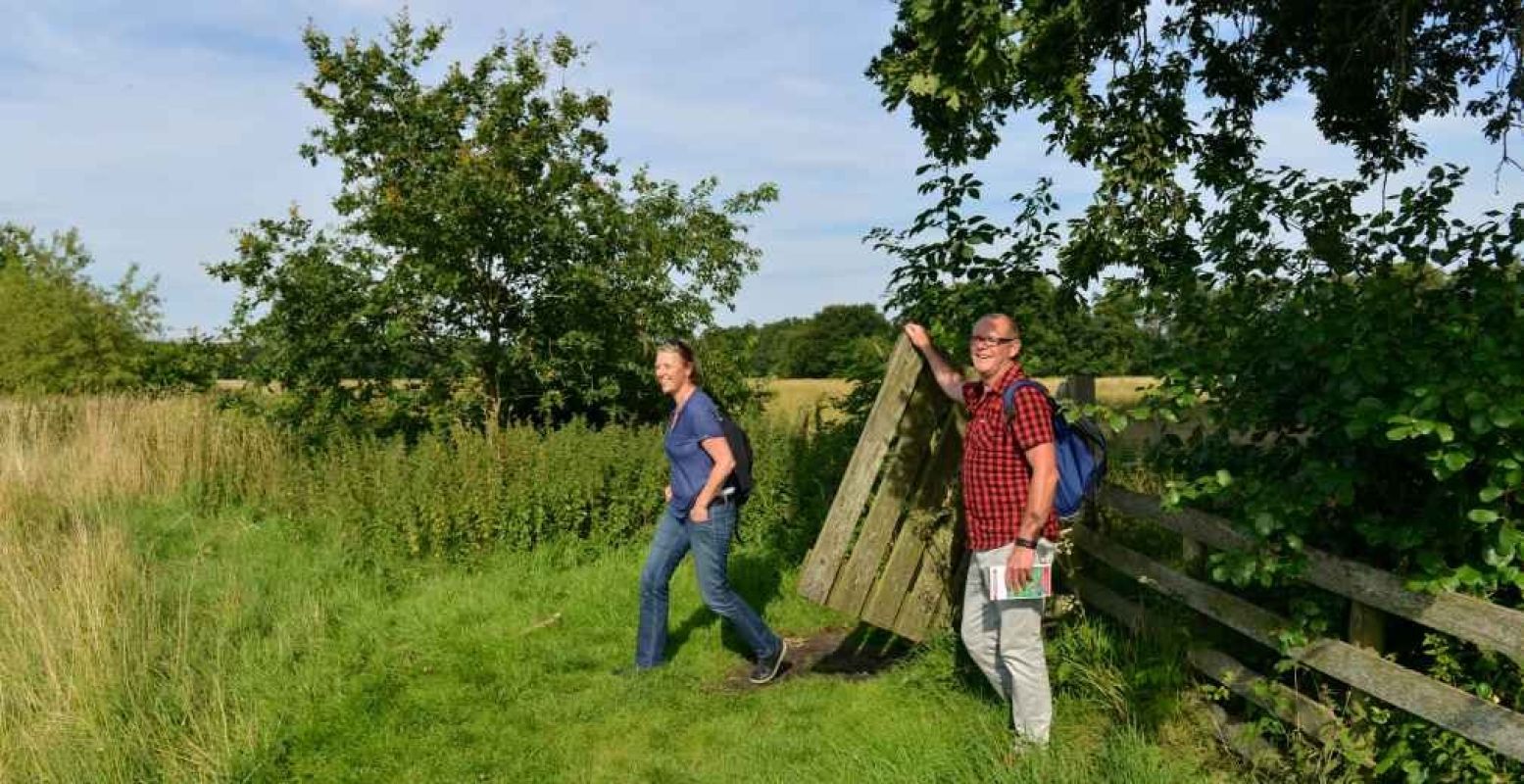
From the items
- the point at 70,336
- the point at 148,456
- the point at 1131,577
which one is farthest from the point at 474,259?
the point at 70,336

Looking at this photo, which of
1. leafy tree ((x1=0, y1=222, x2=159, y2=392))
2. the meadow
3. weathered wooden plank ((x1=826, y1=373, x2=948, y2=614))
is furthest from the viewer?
leafy tree ((x1=0, y1=222, x2=159, y2=392))

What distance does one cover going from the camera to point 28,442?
11984mm

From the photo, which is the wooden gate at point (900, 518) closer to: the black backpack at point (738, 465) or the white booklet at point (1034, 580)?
the black backpack at point (738, 465)

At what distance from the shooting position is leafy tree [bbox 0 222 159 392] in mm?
17703

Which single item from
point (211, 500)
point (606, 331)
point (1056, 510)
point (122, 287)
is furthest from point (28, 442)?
point (1056, 510)

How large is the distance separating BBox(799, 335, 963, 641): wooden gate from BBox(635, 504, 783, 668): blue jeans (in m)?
0.64

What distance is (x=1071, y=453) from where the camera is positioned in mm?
4215

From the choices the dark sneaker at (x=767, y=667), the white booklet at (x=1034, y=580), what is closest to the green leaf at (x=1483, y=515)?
the white booklet at (x=1034, y=580)

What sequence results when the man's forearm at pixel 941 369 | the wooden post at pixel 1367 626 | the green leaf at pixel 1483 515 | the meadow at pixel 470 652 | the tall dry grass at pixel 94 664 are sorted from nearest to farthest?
the green leaf at pixel 1483 515 → the wooden post at pixel 1367 626 → the meadow at pixel 470 652 → the man's forearm at pixel 941 369 → the tall dry grass at pixel 94 664

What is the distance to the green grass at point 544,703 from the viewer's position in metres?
4.38

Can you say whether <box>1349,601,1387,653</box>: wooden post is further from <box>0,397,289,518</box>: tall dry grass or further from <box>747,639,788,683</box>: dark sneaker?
<box>0,397,289,518</box>: tall dry grass

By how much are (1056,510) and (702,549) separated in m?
2.12

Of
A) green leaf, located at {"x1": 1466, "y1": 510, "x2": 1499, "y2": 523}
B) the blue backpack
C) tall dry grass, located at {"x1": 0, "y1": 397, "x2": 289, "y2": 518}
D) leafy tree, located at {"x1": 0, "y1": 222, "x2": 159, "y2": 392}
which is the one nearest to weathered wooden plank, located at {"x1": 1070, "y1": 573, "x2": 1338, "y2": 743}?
the blue backpack

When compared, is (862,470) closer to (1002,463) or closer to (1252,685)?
(1002,463)
